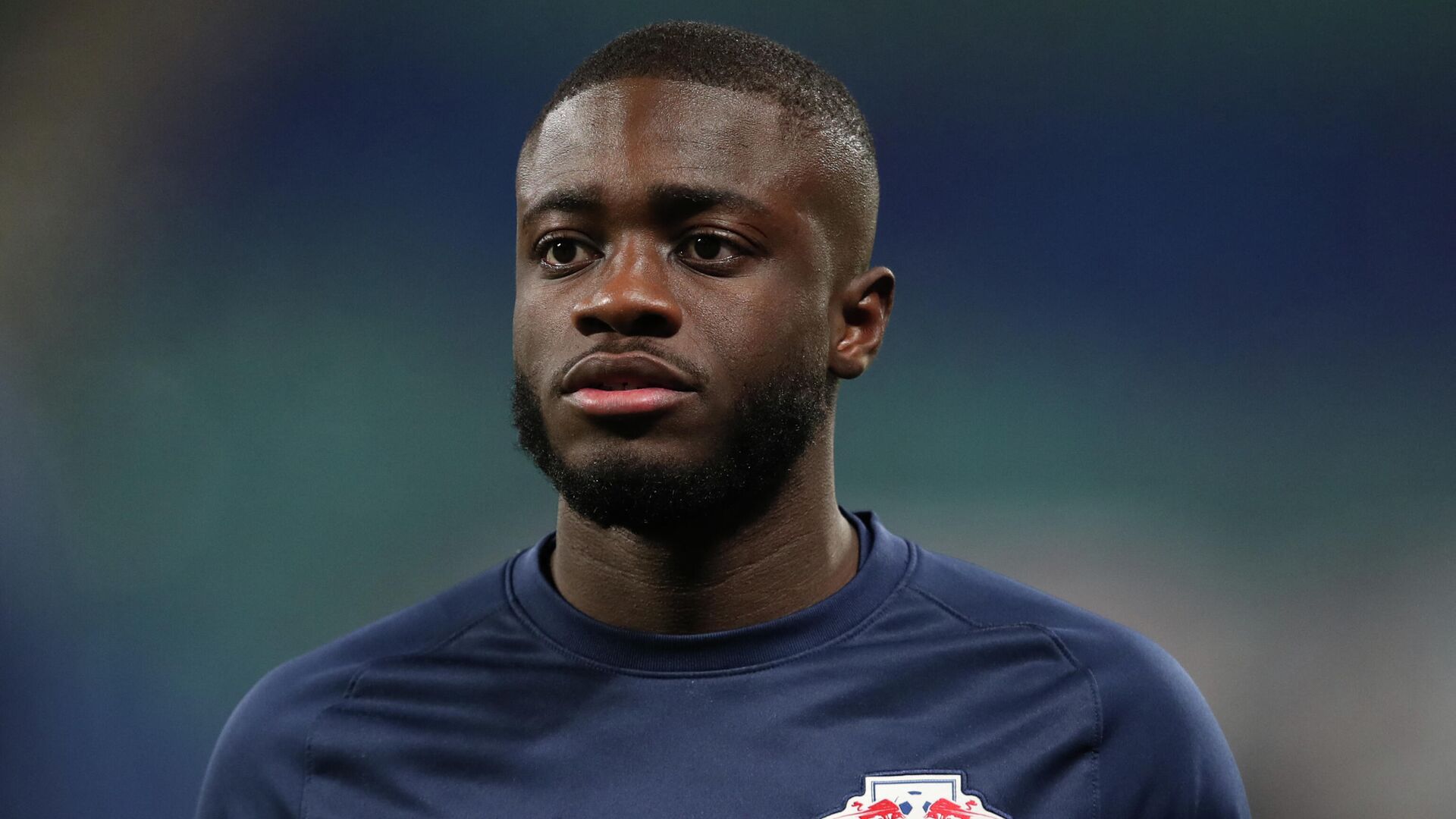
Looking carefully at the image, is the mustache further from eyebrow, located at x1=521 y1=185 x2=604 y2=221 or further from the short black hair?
the short black hair

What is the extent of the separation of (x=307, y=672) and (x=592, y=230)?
34.0 inches

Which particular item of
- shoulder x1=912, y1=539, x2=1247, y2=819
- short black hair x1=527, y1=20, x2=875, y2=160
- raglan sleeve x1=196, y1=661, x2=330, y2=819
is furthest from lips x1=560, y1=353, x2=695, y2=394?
raglan sleeve x1=196, y1=661, x2=330, y2=819

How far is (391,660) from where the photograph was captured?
2307mm

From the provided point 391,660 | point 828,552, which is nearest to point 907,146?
point 828,552

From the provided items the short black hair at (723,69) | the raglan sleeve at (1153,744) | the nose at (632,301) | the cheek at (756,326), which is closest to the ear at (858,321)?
the cheek at (756,326)

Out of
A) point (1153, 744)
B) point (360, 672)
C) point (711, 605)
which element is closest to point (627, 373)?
point (711, 605)

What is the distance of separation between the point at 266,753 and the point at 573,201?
98cm

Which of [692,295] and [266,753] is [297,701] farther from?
[692,295]

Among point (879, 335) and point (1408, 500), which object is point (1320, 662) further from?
point (879, 335)

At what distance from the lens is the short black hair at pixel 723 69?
2.19m

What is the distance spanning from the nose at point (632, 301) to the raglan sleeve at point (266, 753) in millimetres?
785

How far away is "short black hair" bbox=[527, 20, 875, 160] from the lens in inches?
86.3

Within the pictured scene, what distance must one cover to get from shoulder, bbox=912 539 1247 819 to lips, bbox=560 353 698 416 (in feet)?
1.78

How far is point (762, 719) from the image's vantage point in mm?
2082
